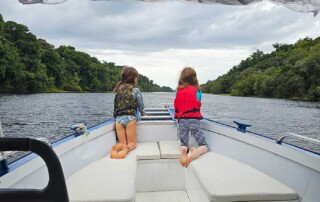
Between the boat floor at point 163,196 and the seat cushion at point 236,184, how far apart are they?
0.58 m

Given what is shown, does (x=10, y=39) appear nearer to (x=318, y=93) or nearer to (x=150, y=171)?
(x=318, y=93)

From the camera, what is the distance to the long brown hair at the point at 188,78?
3.53m

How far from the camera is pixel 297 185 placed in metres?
2.27

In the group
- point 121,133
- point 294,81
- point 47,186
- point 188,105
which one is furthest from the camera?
point 294,81

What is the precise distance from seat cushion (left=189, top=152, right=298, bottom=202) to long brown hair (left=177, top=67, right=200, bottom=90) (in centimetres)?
108

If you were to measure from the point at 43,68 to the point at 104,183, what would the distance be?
56719 mm

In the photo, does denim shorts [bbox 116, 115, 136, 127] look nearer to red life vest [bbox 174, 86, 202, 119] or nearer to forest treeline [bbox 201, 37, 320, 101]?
red life vest [bbox 174, 86, 202, 119]

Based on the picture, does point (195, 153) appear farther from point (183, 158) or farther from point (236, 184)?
point (236, 184)

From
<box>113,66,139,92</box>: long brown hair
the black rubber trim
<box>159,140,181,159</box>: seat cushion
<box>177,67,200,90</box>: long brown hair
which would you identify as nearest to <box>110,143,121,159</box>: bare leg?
<box>159,140,181,159</box>: seat cushion

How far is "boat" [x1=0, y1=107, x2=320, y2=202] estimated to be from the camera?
1823mm

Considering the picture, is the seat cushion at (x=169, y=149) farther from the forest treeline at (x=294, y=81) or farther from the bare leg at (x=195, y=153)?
the forest treeline at (x=294, y=81)

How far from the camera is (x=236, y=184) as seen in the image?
2.25m

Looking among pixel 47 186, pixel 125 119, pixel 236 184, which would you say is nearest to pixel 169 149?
pixel 125 119

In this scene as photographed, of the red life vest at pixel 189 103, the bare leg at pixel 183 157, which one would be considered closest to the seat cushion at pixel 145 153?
the bare leg at pixel 183 157
